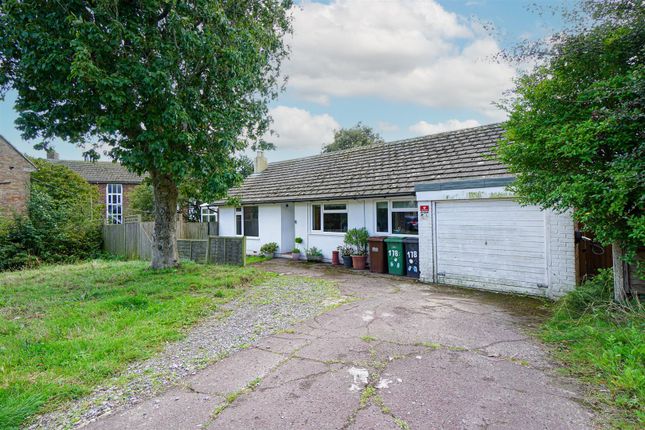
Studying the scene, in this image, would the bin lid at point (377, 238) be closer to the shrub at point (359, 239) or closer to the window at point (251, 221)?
the shrub at point (359, 239)

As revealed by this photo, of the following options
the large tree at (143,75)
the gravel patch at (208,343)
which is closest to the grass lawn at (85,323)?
the gravel patch at (208,343)

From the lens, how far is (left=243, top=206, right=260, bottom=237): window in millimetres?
18125

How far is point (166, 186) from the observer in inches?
421

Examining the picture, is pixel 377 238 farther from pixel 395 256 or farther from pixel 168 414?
pixel 168 414

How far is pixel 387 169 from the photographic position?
13328mm

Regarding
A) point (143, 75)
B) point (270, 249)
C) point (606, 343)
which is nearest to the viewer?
point (606, 343)

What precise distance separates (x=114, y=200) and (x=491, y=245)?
35527 mm

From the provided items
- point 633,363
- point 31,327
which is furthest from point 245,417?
point 31,327

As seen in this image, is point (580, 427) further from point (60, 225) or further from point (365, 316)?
point (60, 225)

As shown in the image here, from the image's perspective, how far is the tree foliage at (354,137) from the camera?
37062 millimetres

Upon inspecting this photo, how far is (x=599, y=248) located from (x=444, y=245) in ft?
11.2

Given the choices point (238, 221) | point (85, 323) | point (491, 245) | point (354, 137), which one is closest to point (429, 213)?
point (491, 245)

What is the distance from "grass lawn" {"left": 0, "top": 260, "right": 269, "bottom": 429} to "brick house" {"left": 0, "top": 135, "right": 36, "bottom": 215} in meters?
11.1

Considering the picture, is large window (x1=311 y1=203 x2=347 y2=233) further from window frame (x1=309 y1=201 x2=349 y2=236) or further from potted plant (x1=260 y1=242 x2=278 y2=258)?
potted plant (x1=260 y1=242 x2=278 y2=258)
